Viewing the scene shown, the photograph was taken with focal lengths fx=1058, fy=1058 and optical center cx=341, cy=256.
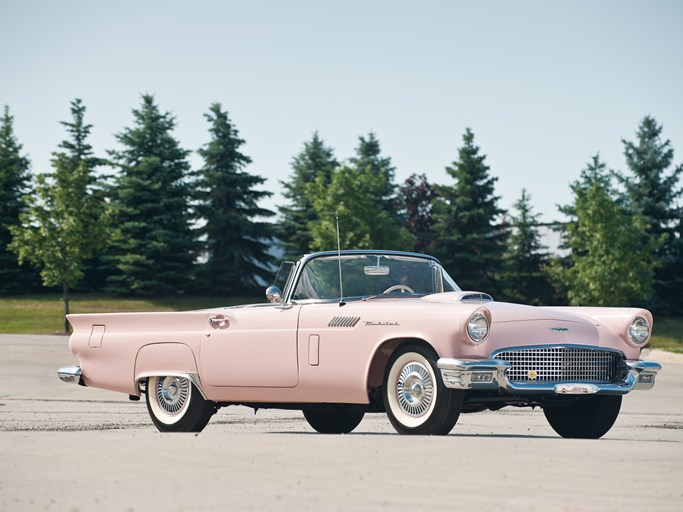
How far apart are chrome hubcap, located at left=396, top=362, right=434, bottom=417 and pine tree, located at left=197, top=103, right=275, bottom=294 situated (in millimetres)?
55724

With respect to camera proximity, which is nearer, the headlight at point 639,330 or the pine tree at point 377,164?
the headlight at point 639,330

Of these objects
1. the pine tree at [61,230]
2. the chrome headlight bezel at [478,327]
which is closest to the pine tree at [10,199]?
the pine tree at [61,230]

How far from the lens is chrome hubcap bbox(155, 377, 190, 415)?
10.4m

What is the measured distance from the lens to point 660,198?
62.8m

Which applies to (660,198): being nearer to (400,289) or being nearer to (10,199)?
(10,199)

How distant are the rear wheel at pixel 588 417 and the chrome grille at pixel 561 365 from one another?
0.55 metres

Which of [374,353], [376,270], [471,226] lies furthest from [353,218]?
[374,353]

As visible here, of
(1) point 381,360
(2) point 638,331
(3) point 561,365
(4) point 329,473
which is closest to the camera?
(4) point 329,473

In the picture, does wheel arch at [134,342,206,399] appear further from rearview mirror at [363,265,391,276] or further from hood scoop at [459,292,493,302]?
hood scoop at [459,292,493,302]

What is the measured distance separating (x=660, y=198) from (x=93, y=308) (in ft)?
109

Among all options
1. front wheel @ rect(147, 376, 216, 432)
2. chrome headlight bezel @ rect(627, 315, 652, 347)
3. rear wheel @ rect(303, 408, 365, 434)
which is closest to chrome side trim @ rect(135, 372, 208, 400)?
front wheel @ rect(147, 376, 216, 432)

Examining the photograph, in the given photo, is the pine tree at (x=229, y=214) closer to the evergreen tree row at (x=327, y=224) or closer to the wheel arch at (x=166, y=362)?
the evergreen tree row at (x=327, y=224)

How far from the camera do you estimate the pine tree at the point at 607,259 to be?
175 feet

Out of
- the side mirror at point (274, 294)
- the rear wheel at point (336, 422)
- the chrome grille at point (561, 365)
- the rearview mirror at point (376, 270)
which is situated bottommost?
the rear wheel at point (336, 422)
